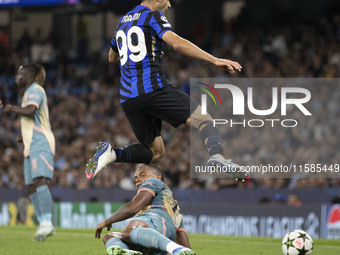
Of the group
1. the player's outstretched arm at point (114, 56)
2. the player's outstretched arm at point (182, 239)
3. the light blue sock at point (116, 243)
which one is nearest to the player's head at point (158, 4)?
the player's outstretched arm at point (114, 56)

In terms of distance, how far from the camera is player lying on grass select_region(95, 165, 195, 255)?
624 cm

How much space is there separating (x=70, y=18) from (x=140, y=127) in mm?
21434

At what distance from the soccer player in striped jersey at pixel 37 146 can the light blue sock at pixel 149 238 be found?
326 cm

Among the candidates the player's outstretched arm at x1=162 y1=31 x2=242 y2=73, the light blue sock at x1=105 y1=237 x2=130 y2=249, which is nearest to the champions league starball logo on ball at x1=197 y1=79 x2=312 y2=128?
the player's outstretched arm at x1=162 y1=31 x2=242 y2=73

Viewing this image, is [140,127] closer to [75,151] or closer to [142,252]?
[142,252]

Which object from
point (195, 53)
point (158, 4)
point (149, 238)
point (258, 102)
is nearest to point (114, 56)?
point (158, 4)

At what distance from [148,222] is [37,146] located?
3.48 m

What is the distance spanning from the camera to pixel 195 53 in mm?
6746

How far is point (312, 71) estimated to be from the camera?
729 inches

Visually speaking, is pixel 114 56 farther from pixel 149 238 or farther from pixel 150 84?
pixel 149 238

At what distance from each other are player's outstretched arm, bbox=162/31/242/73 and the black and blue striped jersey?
234 millimetres

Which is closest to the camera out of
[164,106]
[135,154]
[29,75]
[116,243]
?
[116,243]

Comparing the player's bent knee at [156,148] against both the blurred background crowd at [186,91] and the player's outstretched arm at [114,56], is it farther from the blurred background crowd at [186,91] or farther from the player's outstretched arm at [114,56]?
the blurred background crowd at [186,91]

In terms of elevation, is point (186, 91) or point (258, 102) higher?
point (186, 91)
